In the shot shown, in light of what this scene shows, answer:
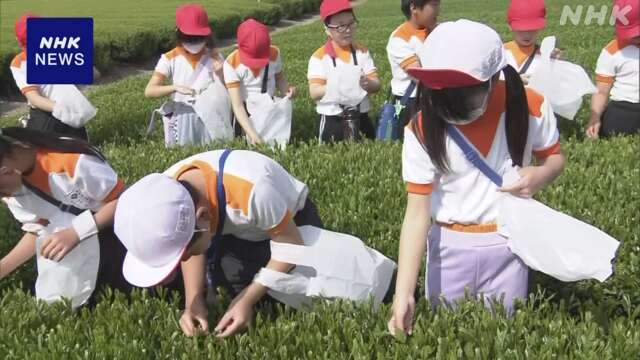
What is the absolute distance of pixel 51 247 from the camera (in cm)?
346

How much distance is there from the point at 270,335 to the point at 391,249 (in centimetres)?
174

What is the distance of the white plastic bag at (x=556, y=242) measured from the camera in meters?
2.66

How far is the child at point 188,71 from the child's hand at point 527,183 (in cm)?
425

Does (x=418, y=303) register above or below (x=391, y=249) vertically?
above

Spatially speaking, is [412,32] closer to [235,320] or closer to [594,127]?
[594,127]

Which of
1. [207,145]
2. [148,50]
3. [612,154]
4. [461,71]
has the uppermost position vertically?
[461,71]

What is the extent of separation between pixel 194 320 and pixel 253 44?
3.48m

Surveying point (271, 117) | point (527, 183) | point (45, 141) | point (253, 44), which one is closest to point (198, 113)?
point (271, 117)

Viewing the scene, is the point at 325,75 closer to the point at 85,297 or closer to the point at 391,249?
the point at 391,249

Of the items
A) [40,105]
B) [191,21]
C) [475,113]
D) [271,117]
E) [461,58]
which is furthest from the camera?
[191,21]

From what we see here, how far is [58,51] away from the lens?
299 inches

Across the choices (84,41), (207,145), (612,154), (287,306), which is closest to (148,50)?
(84,41)

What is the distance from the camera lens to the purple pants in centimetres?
299

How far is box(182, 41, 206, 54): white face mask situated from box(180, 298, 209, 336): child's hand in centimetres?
389
